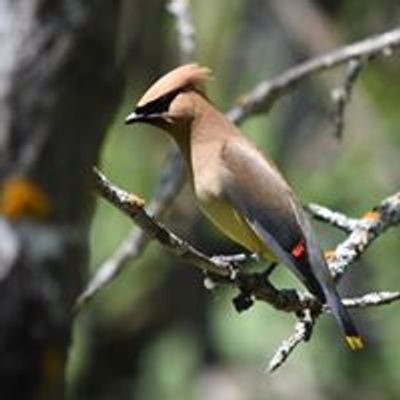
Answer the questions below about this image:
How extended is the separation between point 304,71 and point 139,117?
1.25 meters

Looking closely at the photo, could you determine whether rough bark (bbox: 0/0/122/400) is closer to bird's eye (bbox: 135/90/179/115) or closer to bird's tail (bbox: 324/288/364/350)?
bird's eye (bbox: 135/90/179/115)

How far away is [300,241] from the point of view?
460 cm

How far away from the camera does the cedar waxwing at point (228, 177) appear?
4.59m

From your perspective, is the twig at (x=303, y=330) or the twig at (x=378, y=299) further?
the twig at (x=378, y=299)

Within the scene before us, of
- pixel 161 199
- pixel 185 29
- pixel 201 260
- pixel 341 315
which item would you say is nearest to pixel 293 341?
pixel 201 260

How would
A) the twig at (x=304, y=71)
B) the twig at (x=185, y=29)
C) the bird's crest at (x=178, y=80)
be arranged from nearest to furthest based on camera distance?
the bird's crest at (x=178, y=80)
the twig at (x=304, y=71)
the twig at (x=185, y=29)

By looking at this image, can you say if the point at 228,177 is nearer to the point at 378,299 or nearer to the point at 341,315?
the point at 341,315

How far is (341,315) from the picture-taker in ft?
14.0

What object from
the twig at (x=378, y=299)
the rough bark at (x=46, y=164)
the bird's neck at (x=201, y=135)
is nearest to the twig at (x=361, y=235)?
the twig at (x=378, y=299)

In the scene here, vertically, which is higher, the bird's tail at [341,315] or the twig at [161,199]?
the twig at [161,199]

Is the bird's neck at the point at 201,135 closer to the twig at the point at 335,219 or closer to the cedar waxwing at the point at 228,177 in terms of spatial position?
the cedar waxwing at the point at 228,177

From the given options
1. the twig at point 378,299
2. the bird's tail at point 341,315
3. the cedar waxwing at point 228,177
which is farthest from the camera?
the cedar waxwing at point 228,177

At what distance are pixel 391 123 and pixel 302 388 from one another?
1507 millimetres

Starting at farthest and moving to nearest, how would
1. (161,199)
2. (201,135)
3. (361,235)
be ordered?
1. (161,199)
2. (201,135)
3. (361,235)
